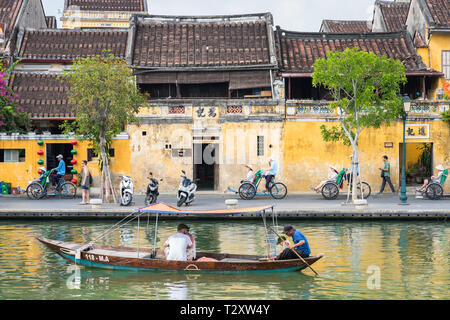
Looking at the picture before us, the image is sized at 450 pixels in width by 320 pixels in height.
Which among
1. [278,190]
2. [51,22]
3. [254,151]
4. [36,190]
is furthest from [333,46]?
[51,22]

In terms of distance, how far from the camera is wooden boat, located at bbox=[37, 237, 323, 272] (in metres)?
14.7

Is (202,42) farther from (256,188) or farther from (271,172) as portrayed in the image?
(256,188)

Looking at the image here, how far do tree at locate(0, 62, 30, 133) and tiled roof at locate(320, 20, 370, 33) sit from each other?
22.8m

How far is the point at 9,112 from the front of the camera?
30.3m

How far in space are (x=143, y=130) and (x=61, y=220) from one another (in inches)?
317

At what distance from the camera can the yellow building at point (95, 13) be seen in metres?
55.4

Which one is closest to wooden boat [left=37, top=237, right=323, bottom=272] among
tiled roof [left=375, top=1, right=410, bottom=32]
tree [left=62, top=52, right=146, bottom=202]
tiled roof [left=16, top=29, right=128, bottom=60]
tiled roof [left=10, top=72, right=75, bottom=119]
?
tree [left=62, top=52, right=146, bottom=202]

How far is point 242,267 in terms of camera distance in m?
14.7

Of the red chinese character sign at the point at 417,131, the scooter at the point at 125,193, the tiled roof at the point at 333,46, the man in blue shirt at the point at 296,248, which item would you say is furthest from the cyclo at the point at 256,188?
the man in blue shirt at the point at 296,248

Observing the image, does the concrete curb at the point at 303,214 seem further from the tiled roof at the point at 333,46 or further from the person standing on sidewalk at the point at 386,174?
the tiled roof at the point at 333,46

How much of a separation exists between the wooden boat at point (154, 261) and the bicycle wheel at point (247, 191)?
11493 mm

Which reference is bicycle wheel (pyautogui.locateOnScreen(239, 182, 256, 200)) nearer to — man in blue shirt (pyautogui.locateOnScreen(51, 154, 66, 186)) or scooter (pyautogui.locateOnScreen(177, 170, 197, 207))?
scooter (pyautogui.locateOnScreen(177, 170, 197, 207))

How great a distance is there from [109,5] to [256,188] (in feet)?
110
